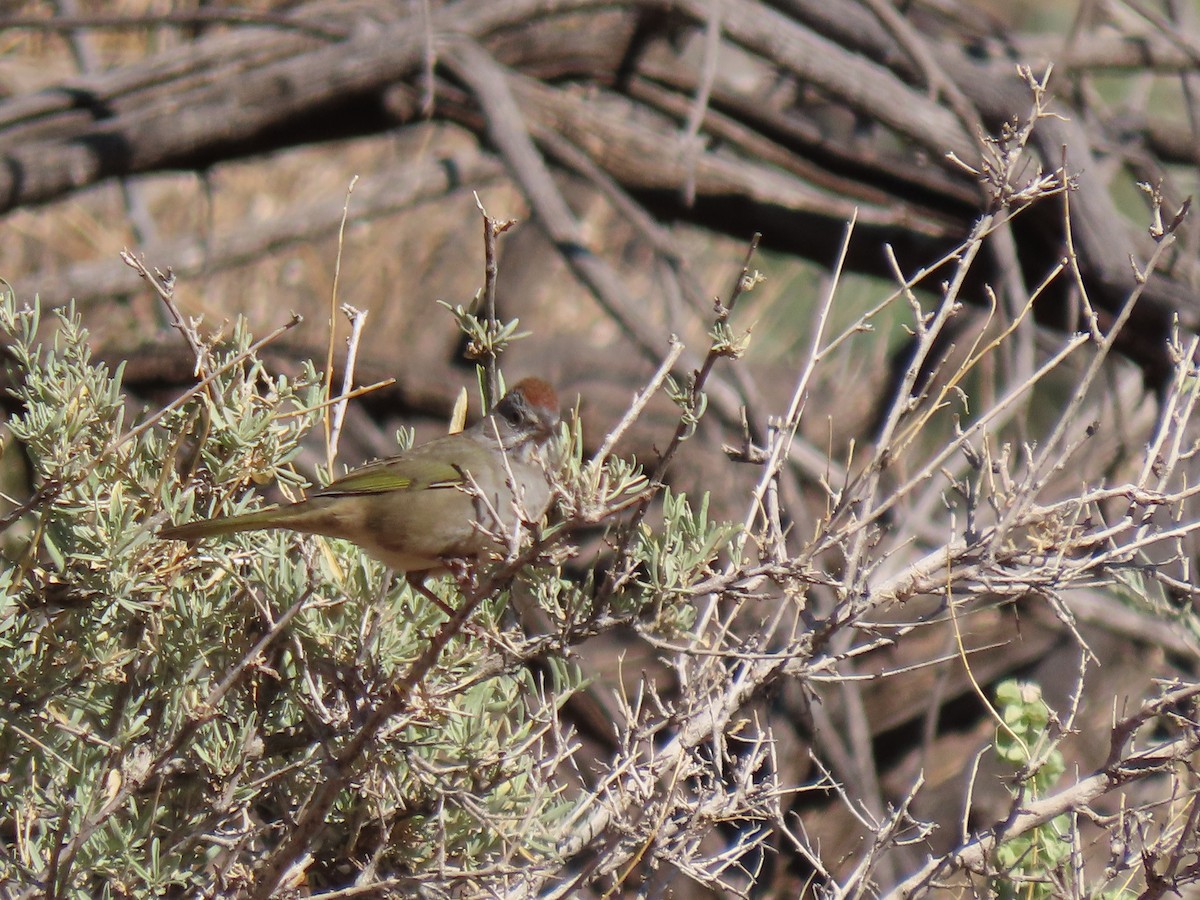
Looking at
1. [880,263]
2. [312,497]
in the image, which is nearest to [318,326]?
[880,263]

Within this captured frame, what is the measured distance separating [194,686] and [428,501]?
82cm

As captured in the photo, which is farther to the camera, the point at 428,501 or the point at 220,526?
the point at 428,501

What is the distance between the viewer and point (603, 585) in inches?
84.7

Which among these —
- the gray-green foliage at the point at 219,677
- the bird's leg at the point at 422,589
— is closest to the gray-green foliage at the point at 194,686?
the gray-green foliage at the point at 219,677

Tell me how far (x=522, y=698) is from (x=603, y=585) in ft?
1.70

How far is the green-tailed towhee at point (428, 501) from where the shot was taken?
2.58m

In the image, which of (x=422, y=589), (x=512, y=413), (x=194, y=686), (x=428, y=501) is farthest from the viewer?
(x=512, y=413)

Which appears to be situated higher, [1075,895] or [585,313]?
[1075,895]

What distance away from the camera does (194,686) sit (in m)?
2.33

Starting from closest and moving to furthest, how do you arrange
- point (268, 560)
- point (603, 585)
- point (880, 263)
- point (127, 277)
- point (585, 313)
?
point (603, 585), point (268, 560), point (127, 277), point (880, 263), point (585, 313)

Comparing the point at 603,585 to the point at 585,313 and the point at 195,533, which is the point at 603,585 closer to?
the point at 195,533

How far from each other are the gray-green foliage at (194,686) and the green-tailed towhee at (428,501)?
12cm

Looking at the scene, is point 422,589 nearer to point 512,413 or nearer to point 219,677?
point 219,677

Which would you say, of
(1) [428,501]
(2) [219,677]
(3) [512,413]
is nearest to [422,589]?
(1) [428,501]
